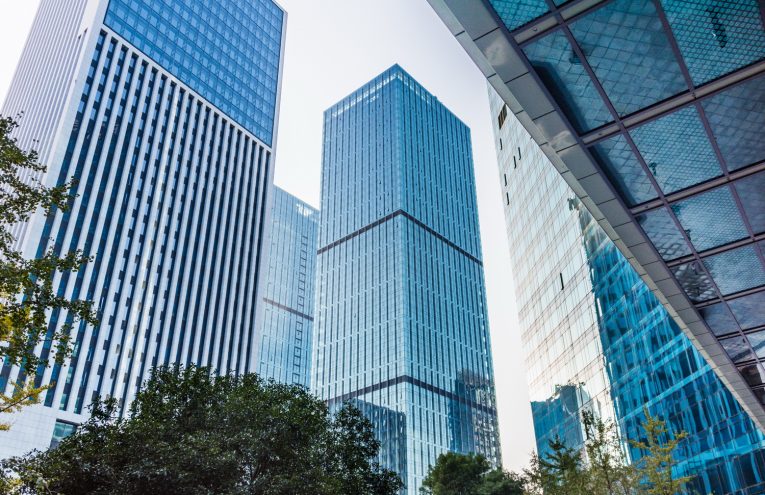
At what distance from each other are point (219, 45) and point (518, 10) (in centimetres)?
9616

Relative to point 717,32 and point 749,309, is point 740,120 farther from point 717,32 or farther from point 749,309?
point 749,309

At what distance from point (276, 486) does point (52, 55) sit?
3274 inches

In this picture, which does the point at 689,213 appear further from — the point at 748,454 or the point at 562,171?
the point at 748,454

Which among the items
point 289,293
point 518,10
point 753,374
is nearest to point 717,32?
point 518,10

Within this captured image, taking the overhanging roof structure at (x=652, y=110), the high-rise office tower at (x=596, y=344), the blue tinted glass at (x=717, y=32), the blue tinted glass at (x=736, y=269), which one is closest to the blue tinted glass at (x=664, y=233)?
the overhanging roof structure at (x=652, y=110)

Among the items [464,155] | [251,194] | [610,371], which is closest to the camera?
[610,371]

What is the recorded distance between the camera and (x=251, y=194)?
91562mm

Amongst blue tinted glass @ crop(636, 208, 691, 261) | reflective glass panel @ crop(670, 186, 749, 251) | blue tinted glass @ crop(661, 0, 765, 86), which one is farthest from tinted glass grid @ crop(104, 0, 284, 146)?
blue tinted glass @ crop(661, 0, 765, 86)

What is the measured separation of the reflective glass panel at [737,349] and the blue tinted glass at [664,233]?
389 centimetres

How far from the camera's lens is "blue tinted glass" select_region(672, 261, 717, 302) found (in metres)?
11.4

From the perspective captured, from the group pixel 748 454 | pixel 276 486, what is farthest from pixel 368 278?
pixel 276 486

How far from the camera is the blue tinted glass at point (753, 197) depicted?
9.18 meters

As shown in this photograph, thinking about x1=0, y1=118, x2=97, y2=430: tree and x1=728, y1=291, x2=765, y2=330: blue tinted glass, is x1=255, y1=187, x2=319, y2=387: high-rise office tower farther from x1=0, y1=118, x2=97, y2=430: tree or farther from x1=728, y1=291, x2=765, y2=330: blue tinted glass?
x1=728, y1=291, x2=765, y2=330: blue tinted glass

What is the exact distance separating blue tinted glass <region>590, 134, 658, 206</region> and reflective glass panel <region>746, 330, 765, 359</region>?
558 centimetres
